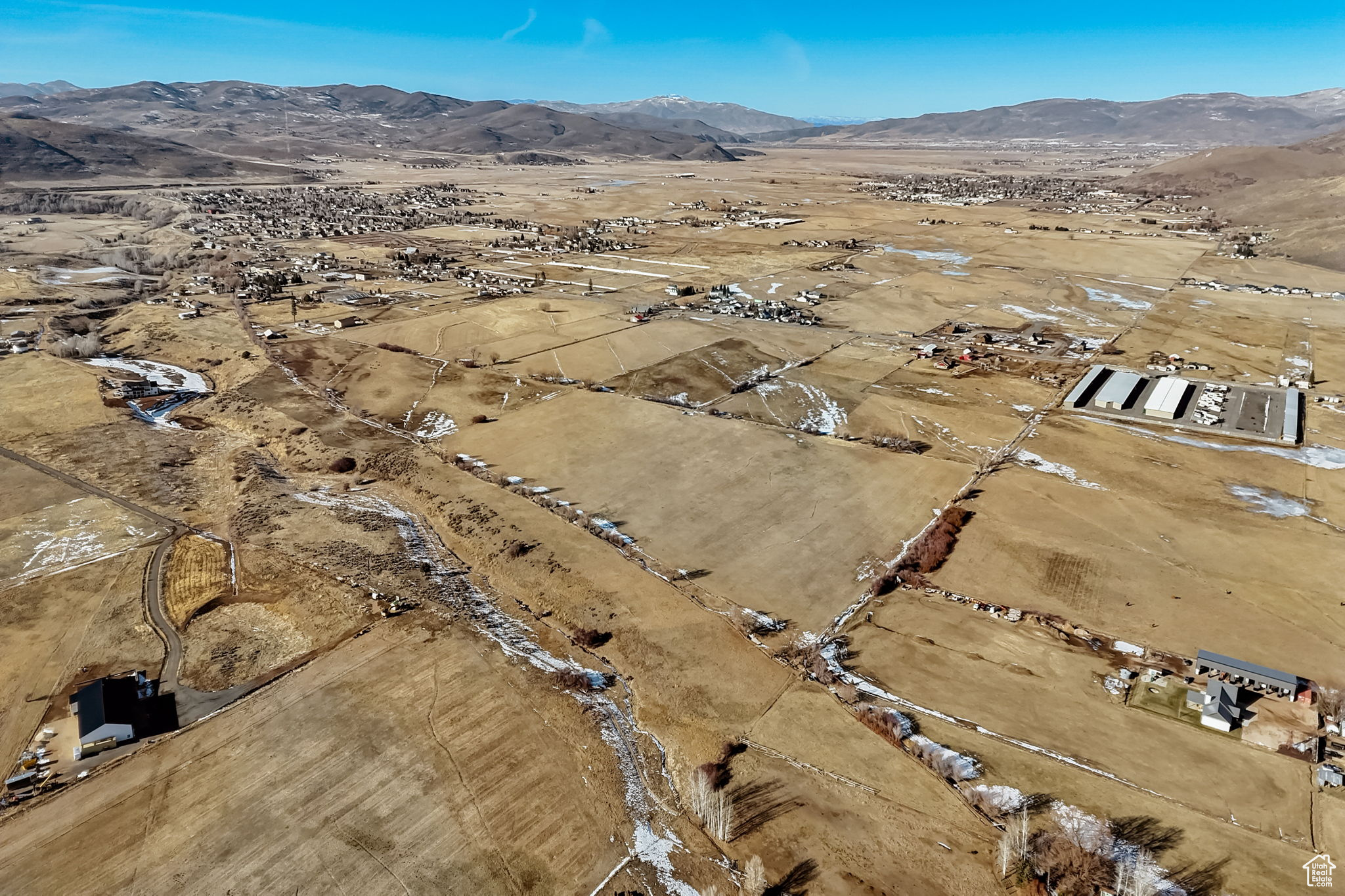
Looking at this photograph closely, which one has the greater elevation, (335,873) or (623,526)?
(623,526)

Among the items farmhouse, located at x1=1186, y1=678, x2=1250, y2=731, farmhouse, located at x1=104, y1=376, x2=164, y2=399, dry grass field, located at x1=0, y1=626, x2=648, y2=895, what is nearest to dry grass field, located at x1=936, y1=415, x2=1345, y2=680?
farmhouse, located at x1=1186, y1=678, x2=1250, y2=731

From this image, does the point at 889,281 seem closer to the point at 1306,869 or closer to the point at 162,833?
the point at 1306,869

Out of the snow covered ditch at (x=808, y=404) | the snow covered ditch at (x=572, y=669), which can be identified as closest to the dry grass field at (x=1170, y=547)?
the snow covered ditch at (x=808, y=404)

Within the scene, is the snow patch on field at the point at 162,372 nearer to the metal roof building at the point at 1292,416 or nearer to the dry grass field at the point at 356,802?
the dry grass field at the point at 356,802

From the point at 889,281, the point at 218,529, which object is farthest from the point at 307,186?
the point at 218,529

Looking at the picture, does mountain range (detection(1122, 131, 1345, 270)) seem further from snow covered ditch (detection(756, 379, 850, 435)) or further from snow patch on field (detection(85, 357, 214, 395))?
snow patch on field (detection(85, 357, 214, 395))

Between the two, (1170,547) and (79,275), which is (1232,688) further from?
(79,275)
